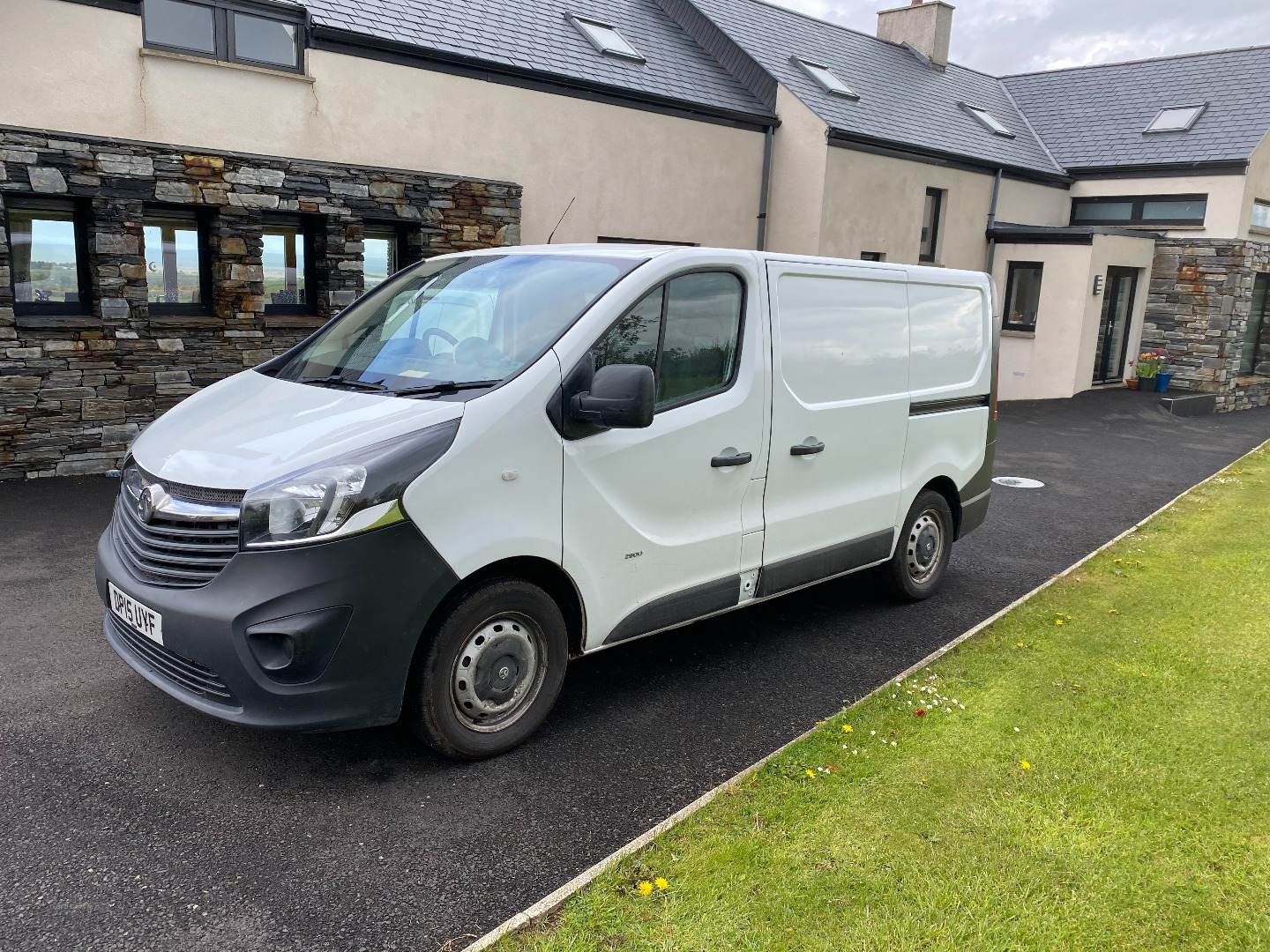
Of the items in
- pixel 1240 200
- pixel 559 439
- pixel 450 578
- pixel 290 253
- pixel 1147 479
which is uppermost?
pixel 1240 200

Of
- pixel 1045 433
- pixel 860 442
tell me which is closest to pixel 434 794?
pixel 860 442

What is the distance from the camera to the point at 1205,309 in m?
21.2

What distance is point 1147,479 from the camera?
11.7 metres

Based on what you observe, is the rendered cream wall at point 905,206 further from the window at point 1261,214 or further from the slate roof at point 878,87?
the window at point 1261,214

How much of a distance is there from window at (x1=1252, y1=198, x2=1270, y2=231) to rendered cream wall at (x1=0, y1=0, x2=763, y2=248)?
12.4 metres

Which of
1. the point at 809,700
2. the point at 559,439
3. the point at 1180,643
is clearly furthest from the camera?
the point at 1180,643

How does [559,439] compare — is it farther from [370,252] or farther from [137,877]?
[370,252]

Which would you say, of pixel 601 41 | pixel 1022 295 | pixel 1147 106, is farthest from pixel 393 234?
pixel 1147 106

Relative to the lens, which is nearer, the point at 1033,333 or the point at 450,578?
the point at 450,578

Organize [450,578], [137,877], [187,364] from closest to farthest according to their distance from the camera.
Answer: [137,877], [450,578], [187,364]

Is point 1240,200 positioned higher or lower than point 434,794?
higher

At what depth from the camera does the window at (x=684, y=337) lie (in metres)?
4.39

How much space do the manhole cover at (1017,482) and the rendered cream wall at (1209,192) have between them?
13524 mm

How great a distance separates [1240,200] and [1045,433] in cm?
967
